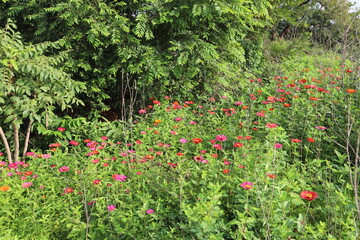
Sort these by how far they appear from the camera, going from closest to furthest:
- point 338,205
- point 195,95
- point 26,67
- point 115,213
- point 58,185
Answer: point 338,205
point 115,213
point 58,185
point 26,67
point 195,95

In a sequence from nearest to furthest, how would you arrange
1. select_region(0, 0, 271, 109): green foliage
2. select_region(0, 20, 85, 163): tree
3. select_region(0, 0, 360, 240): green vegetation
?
select_region(0, 0, 360, 240): green vegetation
select_region(0, 20, 85, 163): tree
select_region(0, 0, 271, 109): green foliage

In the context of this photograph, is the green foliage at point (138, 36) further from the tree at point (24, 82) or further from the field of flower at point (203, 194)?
the field of flower at point (203, 194)

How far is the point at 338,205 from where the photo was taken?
1.68 meters

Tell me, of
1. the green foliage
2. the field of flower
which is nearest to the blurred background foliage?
the green foliage

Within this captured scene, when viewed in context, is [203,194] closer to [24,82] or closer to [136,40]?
[24,82]

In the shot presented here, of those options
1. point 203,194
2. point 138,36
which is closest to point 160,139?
point 203,194

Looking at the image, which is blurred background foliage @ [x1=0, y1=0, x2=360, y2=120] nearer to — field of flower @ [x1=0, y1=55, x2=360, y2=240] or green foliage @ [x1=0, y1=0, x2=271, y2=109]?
green foliage @ [x1=0, y1=0, x2=271, y2=109]

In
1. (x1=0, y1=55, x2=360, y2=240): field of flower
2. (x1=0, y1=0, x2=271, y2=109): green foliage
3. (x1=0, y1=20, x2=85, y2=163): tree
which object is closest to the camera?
(x1=0, y1=55, x2=360, y2=240): field of flower

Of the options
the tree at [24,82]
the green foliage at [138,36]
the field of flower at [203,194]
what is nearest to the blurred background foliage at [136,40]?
the green foliage at [138,36]

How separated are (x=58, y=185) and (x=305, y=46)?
6737 mm

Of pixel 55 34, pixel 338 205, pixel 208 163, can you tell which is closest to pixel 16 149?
pixel 55 34

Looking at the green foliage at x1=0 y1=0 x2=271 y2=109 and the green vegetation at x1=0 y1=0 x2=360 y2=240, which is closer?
the green vegetation at x1=0 y1=0 x2=360 y2=240

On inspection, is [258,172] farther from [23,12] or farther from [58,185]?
[23,12]

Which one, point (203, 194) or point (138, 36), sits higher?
point (138, 36)
